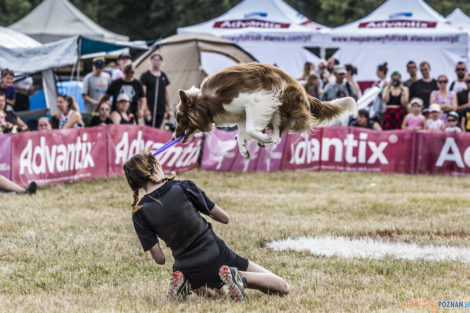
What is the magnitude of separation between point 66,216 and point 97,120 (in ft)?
13.7

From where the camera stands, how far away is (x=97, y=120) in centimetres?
1259

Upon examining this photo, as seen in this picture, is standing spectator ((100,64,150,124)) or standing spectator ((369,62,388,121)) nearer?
Answer: standing spectator ((100,64,150,124))

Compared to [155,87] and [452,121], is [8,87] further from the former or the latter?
[452,121]

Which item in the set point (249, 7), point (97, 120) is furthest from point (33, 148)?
point (249, 7)

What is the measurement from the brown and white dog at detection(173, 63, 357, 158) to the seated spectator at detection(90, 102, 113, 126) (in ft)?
23.6

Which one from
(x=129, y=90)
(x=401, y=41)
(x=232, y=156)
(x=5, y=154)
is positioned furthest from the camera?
(x=401, y=41)

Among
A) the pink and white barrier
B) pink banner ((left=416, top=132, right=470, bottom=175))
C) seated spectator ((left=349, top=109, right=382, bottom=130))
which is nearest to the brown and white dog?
the pink and white barrier

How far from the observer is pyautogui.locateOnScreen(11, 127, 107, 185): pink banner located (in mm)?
10508

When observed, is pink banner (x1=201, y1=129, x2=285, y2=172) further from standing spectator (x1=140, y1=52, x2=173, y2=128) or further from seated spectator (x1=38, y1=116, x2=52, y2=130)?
seated spectator (x1=38, y1=116, x2=52, y2=130)

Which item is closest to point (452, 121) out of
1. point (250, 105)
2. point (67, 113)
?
point (67, 113)

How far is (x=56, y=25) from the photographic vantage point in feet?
82.7

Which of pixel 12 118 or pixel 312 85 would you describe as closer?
pixel 12 118

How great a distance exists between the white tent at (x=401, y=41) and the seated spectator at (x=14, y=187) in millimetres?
12346

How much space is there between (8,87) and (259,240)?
6.91 m
